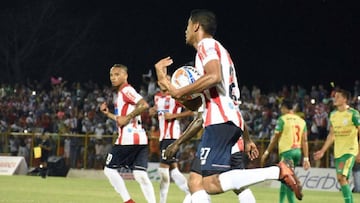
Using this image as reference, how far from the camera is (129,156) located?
49.2ft

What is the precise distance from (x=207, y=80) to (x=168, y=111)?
9104 millimetres

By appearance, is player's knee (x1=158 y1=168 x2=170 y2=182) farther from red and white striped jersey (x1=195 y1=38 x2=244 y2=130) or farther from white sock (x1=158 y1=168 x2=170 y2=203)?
red and white striped jersey (x1=195 y1=38 x2=244 y2=130)

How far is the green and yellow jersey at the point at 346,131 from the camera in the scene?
16.1 metres

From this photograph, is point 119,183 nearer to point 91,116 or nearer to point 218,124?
point 218,124

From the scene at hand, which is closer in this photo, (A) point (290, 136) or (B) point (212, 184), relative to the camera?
(B) point (212, 184)

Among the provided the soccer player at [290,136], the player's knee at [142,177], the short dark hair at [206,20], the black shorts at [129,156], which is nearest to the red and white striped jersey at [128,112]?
the black shorts at [129,156]

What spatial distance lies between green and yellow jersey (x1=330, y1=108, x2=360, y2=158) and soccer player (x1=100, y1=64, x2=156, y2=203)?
3.83m

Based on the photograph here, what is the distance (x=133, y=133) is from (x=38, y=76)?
4520 centimetres

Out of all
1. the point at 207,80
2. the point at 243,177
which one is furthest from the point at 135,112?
the point at 207,80

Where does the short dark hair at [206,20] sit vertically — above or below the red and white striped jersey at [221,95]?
above

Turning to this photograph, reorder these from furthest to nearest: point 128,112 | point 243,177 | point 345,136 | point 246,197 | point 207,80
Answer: point 345,136 < point 128,112 < point 246,197 < point 243,177 < point 207,80

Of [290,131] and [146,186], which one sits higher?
[290,131]

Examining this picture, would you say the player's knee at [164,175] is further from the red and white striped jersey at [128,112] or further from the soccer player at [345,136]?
the soccer player at [345,136]

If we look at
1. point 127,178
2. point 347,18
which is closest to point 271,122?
point 127,178
